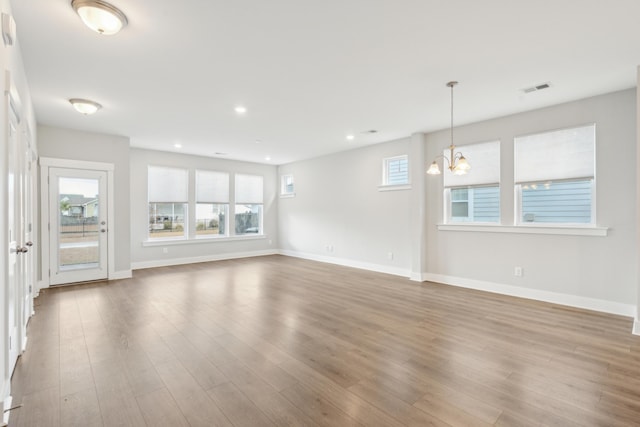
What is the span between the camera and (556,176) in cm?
438

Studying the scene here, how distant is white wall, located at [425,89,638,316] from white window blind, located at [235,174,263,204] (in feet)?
18.8

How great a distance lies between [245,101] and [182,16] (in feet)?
6.03

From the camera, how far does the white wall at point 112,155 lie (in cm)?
547

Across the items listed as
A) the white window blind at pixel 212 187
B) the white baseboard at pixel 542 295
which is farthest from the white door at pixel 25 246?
the white baseboard at pixel 542 295

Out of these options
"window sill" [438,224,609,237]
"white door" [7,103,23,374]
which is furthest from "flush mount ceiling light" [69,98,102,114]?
"window sill" [438,224,609,237]

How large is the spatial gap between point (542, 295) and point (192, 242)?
24.2 ft

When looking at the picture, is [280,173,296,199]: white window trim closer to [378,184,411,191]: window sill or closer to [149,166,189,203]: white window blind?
[149,166,189,203]: white window blind

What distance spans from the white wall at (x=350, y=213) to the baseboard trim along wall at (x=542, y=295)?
0.95 meters

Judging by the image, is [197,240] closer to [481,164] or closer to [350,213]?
[350,213]

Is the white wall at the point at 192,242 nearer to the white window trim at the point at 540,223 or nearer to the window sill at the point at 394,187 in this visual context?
the window sill at the point at 394,187

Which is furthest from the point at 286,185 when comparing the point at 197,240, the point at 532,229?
the point at 532,229

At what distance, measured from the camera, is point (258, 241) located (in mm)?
9250

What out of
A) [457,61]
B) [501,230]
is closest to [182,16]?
[457,61]

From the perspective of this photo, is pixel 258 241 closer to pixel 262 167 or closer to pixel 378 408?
pixel 262 167
